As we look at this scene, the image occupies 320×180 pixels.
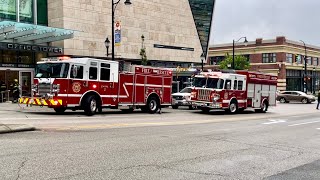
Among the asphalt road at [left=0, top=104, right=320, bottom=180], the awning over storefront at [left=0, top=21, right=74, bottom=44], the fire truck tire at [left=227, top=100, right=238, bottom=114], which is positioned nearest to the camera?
the asphalt road at [left=0, top=104, right=320, bottom=180]

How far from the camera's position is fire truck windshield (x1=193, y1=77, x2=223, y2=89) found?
24.5 meters

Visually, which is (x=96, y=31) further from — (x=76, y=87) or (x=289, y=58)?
(x=289, y=58)

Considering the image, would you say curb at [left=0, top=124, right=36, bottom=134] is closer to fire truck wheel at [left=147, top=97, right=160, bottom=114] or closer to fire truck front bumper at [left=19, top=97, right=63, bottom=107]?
fire truck front bumper at [left=19, top=97, right=63, bottom=107]

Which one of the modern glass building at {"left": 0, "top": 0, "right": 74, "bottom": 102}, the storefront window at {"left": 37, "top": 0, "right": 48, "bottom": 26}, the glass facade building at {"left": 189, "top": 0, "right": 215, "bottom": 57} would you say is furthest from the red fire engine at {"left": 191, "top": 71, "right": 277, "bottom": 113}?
the glass facade building at {"left": 189, "top": 0, "right": 215, "bottom": 57}

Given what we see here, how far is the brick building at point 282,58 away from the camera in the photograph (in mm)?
76500

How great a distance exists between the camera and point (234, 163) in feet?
27.8

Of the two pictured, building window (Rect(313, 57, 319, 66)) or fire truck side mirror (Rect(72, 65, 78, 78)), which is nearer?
fire truck side mirror (Rect(72, 65, 78, 78))

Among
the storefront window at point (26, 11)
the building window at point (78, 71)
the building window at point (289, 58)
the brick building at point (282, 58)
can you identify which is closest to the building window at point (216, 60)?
the brick building at point (282, 58)

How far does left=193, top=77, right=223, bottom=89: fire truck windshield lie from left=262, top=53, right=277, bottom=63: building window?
56518mm

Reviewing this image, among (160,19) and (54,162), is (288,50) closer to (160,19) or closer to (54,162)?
(160,19)

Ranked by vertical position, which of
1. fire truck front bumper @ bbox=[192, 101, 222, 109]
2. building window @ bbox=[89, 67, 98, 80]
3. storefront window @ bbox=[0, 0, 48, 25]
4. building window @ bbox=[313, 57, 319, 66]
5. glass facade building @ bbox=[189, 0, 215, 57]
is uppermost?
glass facade building @ bbox=[189, 0, 215, 57]

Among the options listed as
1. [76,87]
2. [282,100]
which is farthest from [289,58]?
[76,87]

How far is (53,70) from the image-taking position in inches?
746

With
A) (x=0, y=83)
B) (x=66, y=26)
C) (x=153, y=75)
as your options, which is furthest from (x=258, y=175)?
(x=66, y=26)
